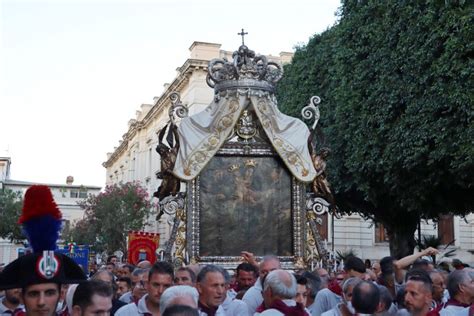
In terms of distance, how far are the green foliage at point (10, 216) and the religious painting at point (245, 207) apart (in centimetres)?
4042

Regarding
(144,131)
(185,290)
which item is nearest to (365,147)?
(185,290)

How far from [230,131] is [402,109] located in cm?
743

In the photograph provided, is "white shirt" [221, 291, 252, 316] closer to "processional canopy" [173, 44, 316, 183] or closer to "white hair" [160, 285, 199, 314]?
"white hair" [160, 285, 199, 314]

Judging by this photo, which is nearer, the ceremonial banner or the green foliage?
the ceremonial banner

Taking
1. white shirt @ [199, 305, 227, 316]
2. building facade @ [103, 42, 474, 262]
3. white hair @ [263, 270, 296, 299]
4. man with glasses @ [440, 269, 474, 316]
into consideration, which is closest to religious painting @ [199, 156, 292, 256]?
white shirt @ [199, 305, 227, 316]

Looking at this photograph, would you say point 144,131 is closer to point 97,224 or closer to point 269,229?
point 97,224

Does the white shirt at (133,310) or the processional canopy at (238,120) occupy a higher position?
the processional canopy at (238,120)

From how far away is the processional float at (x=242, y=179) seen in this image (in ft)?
44.0

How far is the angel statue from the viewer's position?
13.4m

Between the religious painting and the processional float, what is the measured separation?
0.02 meters

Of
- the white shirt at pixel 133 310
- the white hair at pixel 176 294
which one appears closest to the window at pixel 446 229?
the white shirt at pixel 133 310

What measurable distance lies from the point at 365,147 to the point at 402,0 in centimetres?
468

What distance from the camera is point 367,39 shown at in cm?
2077

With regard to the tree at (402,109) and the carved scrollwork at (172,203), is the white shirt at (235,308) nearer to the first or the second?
the carved scrollwork at (172,203)
